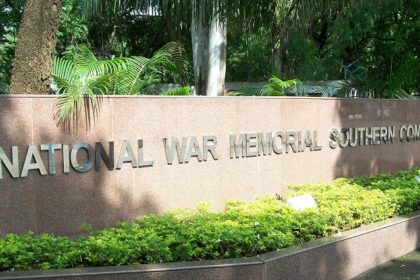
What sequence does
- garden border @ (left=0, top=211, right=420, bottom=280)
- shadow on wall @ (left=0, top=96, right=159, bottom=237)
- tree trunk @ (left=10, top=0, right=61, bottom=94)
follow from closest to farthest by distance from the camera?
garden border @ (left=0, top=211, right=420, bottom=280) < shadow on wall @ (left=0, top=96, right=159, bottom=237) < tree trunk @ (left=10, top=0, right=61, bottom=94)

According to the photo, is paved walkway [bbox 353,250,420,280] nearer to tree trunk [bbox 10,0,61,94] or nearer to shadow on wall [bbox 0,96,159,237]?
shadow on wall [bbox 0,96,159,237]

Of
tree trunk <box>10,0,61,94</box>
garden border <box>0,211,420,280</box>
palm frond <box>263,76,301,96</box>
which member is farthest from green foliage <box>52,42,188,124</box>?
palm frond <box>263,76,301,96</box>

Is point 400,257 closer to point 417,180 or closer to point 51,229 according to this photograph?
point 417,180

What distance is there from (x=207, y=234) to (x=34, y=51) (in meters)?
2.57

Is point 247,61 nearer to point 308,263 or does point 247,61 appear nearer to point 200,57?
point 200,57

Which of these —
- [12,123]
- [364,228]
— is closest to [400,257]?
[364,228]

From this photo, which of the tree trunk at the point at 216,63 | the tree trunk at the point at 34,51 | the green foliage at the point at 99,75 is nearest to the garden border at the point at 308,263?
the green foliage at the point at 99,75

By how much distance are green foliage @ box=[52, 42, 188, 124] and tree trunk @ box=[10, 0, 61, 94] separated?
0.95ft

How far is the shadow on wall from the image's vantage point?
5273mm

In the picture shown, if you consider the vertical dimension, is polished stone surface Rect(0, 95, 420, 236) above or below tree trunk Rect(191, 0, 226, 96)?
below

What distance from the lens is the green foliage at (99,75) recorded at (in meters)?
5.70

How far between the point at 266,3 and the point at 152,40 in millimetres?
18417

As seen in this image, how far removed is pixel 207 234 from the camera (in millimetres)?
5086

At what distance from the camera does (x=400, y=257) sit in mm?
6738
